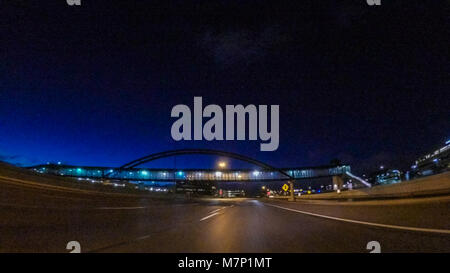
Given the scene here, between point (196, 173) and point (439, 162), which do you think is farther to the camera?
point (196, 173)

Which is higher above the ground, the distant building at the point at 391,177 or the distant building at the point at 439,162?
the distant building at the point at 439,162

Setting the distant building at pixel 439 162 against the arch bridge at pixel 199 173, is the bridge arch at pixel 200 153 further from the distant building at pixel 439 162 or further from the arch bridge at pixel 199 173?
the distant building at pixel 439 162

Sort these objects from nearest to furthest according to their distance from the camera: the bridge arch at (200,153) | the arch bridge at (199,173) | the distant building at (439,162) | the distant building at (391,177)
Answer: the distant building at (439,162), the distant building at (391,177), the bridge arch at (200,153), the arch bridge at (199,173)

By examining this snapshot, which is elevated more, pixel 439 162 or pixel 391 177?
pixel 439 162

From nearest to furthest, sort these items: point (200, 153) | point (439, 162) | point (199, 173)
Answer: point (439, 162) < point (200, 153) < point (199, 173)

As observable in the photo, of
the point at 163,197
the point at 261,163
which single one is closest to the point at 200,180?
the point at 261,163

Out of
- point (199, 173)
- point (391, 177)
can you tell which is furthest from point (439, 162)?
point (199, 173)

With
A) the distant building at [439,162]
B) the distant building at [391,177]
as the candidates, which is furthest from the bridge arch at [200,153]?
the distant building at [439,162]

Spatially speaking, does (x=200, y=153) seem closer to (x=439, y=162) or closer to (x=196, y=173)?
(x=196, y=173)

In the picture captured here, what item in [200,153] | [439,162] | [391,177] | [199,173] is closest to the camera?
[439,162]

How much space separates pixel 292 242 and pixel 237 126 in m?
4.36

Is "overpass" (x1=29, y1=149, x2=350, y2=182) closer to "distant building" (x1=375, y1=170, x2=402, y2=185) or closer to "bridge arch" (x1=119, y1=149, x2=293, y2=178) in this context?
"bridge arch" (x1=119, y1=149, x2=293, y2=178)

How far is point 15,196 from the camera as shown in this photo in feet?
35.4

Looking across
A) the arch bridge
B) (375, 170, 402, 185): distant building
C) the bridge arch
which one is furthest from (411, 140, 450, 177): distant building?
the arch bridge
